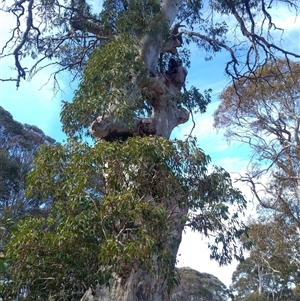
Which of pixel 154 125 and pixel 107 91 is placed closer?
pixel 107 91

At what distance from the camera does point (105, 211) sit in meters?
3.79

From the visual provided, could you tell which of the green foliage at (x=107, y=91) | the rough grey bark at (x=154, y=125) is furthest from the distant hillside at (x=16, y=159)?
the green foliage at (x=107, y=91)

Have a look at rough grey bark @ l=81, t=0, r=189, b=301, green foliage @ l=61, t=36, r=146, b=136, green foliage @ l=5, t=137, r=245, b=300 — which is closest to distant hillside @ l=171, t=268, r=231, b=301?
rough grey bark @ l=81, t=0, r=189, b=301

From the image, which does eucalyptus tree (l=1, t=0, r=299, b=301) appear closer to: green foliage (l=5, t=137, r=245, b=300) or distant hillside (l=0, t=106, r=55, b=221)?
green foliage (l=5, t=137, r=245, b=300)

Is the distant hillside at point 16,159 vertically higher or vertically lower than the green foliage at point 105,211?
higher

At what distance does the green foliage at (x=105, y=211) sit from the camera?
11.9 ft

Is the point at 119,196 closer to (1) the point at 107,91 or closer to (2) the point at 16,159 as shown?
(1) the point at 107,91

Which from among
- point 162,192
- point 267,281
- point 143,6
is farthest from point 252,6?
point 267,281

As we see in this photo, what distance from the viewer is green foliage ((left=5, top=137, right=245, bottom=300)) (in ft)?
11.9

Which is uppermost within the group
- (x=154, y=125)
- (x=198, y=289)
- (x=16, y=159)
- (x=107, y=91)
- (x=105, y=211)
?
(x=16, y=159)

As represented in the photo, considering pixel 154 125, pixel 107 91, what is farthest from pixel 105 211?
pixel 154 125

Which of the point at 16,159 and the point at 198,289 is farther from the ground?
the point at 16,159

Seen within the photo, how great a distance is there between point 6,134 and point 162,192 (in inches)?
439

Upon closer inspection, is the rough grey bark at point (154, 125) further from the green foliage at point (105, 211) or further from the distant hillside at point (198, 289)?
the distant hillside at point (198, 289)
